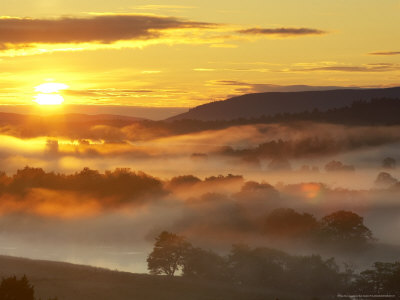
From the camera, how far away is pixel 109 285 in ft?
305

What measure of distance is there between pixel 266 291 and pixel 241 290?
3200 mm

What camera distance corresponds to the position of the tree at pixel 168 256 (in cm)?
11456

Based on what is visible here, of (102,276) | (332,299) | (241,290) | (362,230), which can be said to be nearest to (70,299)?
(102,276)

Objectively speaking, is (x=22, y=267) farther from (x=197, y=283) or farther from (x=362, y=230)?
(x=362, y=230)

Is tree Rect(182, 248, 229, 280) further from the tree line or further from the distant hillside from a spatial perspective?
→ the distant hillside

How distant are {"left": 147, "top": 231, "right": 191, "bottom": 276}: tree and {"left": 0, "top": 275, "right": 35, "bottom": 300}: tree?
5023 centimetres

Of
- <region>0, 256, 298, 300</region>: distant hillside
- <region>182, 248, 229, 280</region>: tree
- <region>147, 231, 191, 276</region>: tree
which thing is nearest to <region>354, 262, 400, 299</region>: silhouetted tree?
<region>0, 256, 298, 300</region>: distant hillside

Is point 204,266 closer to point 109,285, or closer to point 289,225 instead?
point 109,285

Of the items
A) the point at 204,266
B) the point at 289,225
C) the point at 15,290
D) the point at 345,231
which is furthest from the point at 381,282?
the point at 289,225

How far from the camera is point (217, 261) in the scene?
4296 inches

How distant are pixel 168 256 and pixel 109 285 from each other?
76.5ft

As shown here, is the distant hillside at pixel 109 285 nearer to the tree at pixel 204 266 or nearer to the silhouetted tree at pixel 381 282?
the tree at pixel 204 266

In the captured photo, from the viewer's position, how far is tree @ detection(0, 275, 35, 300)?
208 feet

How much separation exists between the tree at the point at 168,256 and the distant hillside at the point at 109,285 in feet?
43.9
